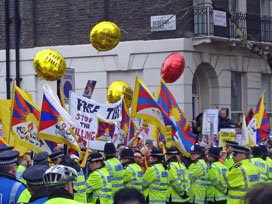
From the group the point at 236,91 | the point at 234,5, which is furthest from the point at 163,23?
the point at 236,91

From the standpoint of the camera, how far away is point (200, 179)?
15.9 m

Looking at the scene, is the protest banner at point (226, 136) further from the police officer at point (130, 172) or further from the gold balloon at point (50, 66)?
the police officer at point (130, 172)

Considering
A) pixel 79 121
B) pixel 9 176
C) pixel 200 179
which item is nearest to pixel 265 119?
pixel 200 179

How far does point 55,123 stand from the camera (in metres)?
14.1

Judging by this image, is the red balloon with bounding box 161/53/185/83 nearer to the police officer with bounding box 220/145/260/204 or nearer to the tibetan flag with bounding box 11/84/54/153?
the tibetan flag with bounding box 11/84/54/153

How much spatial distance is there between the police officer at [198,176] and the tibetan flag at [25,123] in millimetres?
2681

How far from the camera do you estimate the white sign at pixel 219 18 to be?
27.0 m

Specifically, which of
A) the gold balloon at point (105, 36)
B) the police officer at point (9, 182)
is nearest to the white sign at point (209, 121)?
the gold balloon at point (105, 36)

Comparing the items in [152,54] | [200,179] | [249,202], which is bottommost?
[200,179]

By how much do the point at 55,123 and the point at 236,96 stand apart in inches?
613

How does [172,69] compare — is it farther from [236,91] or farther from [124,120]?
[236,91]

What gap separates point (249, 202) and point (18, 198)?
14.4ft

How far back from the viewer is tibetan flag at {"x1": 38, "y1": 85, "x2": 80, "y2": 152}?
1380cm

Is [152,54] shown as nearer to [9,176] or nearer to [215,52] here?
[215,52]
